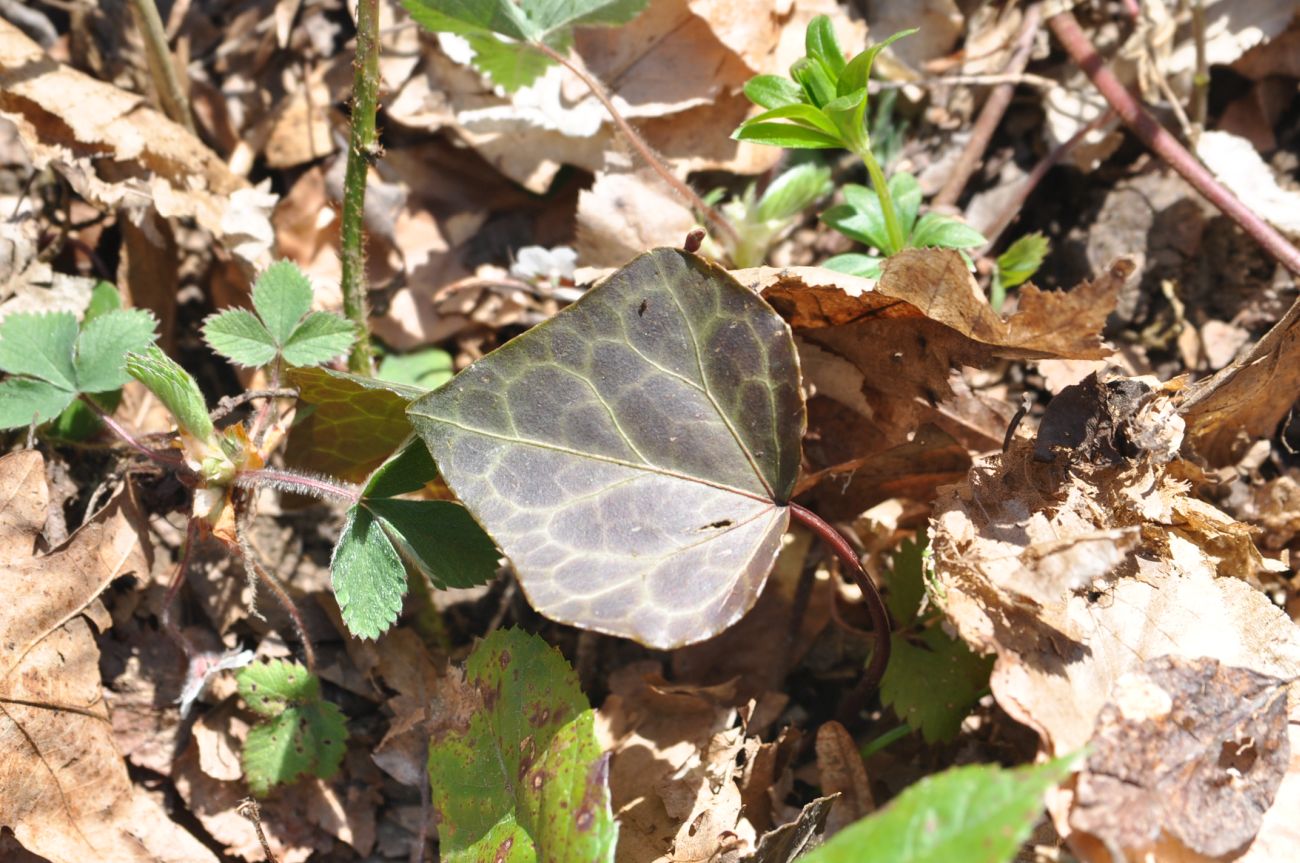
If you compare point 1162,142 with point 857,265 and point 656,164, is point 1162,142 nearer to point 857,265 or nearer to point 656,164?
point 857,265

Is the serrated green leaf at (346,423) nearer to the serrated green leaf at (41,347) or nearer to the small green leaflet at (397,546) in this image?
the small green leaflet at (397,546)

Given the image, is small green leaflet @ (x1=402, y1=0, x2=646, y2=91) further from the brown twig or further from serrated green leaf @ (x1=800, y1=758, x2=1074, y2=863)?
serrated green leaf @ (x1=800, y1=758, x2=1074, y2=863)

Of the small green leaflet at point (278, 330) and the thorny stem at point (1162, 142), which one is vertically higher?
the thorny stem at point (1162, 142)

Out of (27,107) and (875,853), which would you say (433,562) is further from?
(27,107)

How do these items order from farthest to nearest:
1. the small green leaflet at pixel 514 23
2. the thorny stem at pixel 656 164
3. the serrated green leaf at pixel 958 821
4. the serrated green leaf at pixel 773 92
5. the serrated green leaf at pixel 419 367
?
the serrated green leaf at pixel 419 367
the thorny stem at pixel 656 164
the small green leaflet at pixel 514 23
the serrated green leaf at pixel 773 92
the serrated green leaf at pixel 958 821

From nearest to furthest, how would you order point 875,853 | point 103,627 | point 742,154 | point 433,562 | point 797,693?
1. point 875,853
2. point 433,562
3. point 103,627
4. point 797,693
5. point 742,154

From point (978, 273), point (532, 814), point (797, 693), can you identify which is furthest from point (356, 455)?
point (978, 273)

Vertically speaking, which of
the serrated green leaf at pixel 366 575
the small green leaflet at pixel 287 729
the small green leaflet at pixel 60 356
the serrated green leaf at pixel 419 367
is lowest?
the small green leaflet at pixel 287 729

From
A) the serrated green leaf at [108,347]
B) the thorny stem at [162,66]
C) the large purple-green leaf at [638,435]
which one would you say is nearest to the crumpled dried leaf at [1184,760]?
the large purple-green leaf at [638,435]
